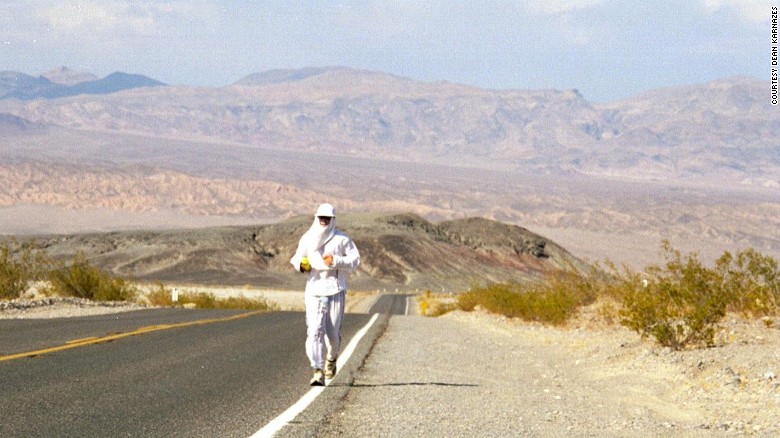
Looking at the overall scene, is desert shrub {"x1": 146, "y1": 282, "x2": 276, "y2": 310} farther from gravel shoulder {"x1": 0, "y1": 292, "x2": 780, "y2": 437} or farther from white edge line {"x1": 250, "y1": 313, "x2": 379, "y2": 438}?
white edge line {"x1": 250, "y1": 313, "x2": 379, "y2": 438}

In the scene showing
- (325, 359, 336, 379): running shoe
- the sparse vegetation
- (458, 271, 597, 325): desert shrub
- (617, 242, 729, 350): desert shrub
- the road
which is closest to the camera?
the road

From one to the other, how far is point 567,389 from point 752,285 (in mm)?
8818

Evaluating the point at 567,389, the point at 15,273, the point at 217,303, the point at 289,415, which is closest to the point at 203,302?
the point at 217,303

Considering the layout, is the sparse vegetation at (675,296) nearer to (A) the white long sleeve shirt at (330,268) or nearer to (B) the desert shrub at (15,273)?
(A) the white long sleeve shirt at (330,268)

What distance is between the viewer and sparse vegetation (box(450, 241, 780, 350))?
1630 cm

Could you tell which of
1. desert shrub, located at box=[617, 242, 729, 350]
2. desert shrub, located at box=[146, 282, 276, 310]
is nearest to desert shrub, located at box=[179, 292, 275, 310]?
desert shrub, located at box=[146, 282, 276, 310]

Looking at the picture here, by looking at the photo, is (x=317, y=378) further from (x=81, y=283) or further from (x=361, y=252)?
(x=361, y=252)

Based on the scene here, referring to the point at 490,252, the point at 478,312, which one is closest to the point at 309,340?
the point at 478,312

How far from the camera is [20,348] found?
1260cm

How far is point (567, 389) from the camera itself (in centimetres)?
1282

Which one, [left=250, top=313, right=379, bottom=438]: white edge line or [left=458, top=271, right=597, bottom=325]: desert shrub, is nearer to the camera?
[left=250, top=313, right=379, bottom=438]: white edge line

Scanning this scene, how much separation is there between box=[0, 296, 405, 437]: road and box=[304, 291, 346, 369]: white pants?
1.30ft

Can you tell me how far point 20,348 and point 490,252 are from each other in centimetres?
11504

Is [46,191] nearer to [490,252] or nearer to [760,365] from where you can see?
[490,252]
